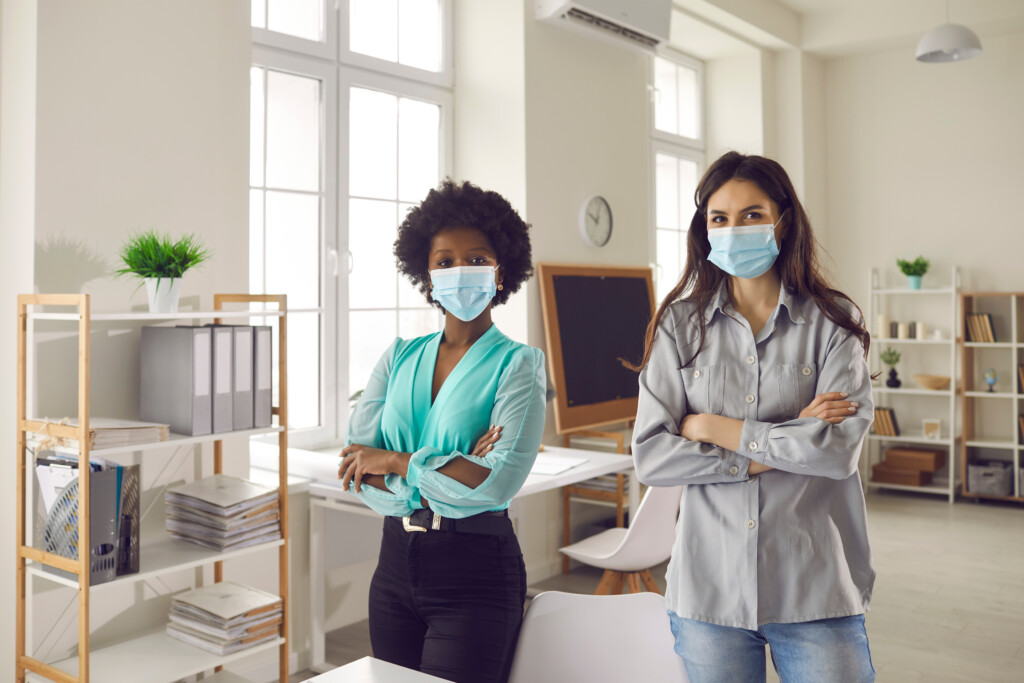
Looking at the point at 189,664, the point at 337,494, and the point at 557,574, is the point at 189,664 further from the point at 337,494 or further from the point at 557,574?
the point at 557,574

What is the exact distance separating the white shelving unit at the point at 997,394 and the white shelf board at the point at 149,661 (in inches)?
196

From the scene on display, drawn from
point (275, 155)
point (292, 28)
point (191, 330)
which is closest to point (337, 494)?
point (191, 330)

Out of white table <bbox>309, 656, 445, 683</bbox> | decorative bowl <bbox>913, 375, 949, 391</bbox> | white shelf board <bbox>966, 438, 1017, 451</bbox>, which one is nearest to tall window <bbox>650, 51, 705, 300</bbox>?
decorative bowl <bbox>913, 375, 949, 391</bbox>

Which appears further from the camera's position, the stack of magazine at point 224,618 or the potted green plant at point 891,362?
the potted green plant at point 891,362

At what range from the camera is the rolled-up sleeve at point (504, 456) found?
1636 mm

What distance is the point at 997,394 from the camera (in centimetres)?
557

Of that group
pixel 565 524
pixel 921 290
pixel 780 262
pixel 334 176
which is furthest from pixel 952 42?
pixel 780 262

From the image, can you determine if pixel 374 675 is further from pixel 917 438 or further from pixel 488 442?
pixel 917 438

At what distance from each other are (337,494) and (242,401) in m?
0.66

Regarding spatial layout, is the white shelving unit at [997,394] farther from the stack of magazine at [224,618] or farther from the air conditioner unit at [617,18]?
the stack of magazine at [224,618]

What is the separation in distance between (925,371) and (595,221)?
10.3ft

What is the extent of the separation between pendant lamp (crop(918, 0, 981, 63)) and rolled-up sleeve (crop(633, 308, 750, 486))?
4103 mm

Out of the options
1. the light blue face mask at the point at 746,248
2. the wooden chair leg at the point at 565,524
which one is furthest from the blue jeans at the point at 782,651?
the wooden chair leg at the point at 565,524

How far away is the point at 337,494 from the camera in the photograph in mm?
3006
